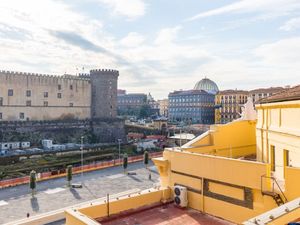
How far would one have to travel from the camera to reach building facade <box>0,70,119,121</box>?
6141cm

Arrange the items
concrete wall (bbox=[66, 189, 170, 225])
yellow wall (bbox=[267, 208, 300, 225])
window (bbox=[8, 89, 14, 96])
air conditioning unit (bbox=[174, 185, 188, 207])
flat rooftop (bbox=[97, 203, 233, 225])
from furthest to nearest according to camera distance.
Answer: window (bbox=[8, 89, 14, 96]) → air conditioning unit (bbox=[174, 185, 188, 207]) → flat rooftop (bbox=[97, 203, 233, 225]) → concrete wall (bbox=[66, 189, 170, 225]) → yellow wall (bbox=[267, 208, 300, 225])

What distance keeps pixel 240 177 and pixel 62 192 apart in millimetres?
23849

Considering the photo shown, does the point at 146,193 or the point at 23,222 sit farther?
the point at 23,222

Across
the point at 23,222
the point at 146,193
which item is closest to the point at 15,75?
the point at 23,222

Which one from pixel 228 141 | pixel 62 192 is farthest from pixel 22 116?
pixel 228 141

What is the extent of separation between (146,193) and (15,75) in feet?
187

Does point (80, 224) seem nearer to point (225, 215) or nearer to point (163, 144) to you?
point (225, 215)

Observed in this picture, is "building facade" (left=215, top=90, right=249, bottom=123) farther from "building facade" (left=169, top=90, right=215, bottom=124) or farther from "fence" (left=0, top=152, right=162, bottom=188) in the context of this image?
"fence" (left=0, top=152, right=162, bottom=188)

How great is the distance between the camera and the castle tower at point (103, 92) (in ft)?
237

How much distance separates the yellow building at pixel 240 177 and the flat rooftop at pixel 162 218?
0.69ft

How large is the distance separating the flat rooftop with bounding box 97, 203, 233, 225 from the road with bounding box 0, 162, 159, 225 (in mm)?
13210

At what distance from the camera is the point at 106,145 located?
62531mm

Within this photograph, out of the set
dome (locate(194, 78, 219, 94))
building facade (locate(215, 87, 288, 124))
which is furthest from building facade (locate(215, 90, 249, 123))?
dome (locate(194, 78, 219, 94))

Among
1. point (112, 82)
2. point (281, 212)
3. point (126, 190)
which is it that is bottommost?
point (126, 190)
